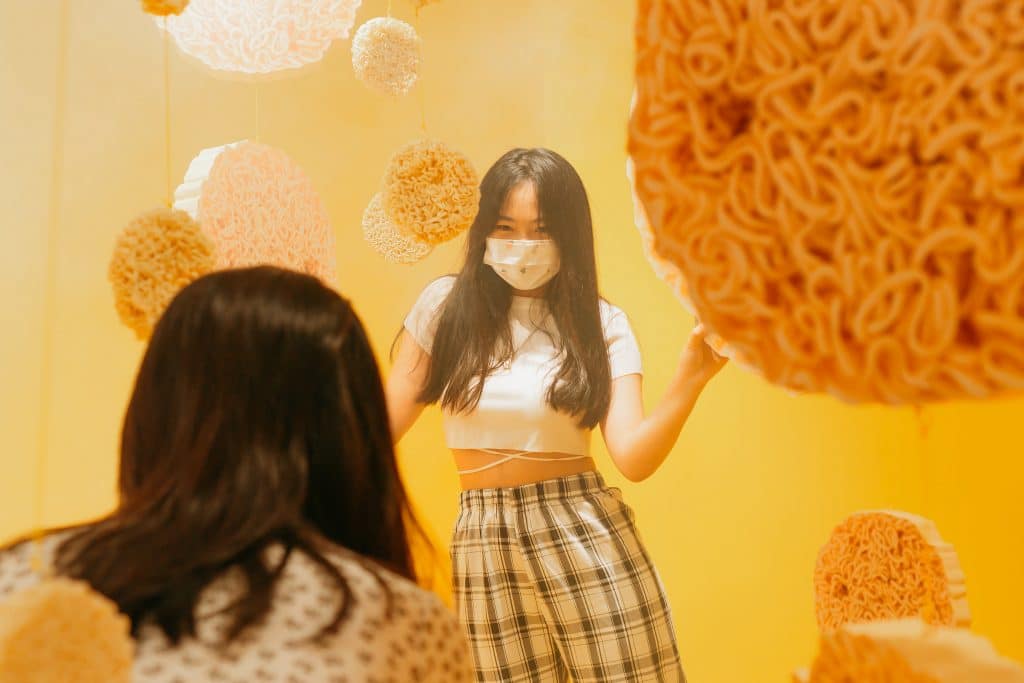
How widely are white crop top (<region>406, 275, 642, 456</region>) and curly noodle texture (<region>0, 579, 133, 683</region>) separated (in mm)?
1061

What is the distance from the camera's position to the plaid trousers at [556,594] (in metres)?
1.69

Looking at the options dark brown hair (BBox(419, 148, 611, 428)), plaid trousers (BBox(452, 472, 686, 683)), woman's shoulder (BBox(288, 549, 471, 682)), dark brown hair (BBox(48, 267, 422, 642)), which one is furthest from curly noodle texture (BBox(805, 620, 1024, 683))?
dark brown hair (BBox(419, 148, 611, 428))

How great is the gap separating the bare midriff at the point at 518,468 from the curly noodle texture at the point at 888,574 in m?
0.66

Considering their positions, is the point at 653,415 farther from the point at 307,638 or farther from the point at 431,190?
the point at 307,638

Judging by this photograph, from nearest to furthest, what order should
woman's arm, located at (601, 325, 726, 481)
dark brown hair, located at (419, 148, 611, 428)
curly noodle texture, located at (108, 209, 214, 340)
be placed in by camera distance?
curly noodle texture, located at (108, 209, 214, 340) < woman's arm, located at (601, 325, 726, 481) < dark brown hair, located at (419, 148, 611, 428)

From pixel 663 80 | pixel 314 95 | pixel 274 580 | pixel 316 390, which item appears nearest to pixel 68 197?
pixel 314 95

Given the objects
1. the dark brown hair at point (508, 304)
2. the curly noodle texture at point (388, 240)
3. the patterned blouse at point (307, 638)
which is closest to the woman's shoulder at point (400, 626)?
the patterned blouse at point (307, 638)

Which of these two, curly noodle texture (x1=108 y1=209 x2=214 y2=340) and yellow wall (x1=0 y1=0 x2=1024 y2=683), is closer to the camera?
curly noodle texture (x1=108 y1=209 x2=214 y2=340)

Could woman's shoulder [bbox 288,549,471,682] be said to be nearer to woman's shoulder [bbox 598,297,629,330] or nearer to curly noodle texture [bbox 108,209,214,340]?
curly noodle texture [bbox 108,209,214,340]

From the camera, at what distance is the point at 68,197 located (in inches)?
78.9

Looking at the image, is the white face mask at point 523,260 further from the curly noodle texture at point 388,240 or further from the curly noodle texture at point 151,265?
the curly noodle texture at point 151,265

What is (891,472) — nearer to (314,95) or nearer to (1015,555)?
(1015,555)

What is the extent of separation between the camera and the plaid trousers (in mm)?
1689

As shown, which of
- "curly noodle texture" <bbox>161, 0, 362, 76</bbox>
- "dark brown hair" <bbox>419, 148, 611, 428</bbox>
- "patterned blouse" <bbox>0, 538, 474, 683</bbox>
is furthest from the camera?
"dark brown hair" <bbox>419, 148, 611, 428</bbox>
